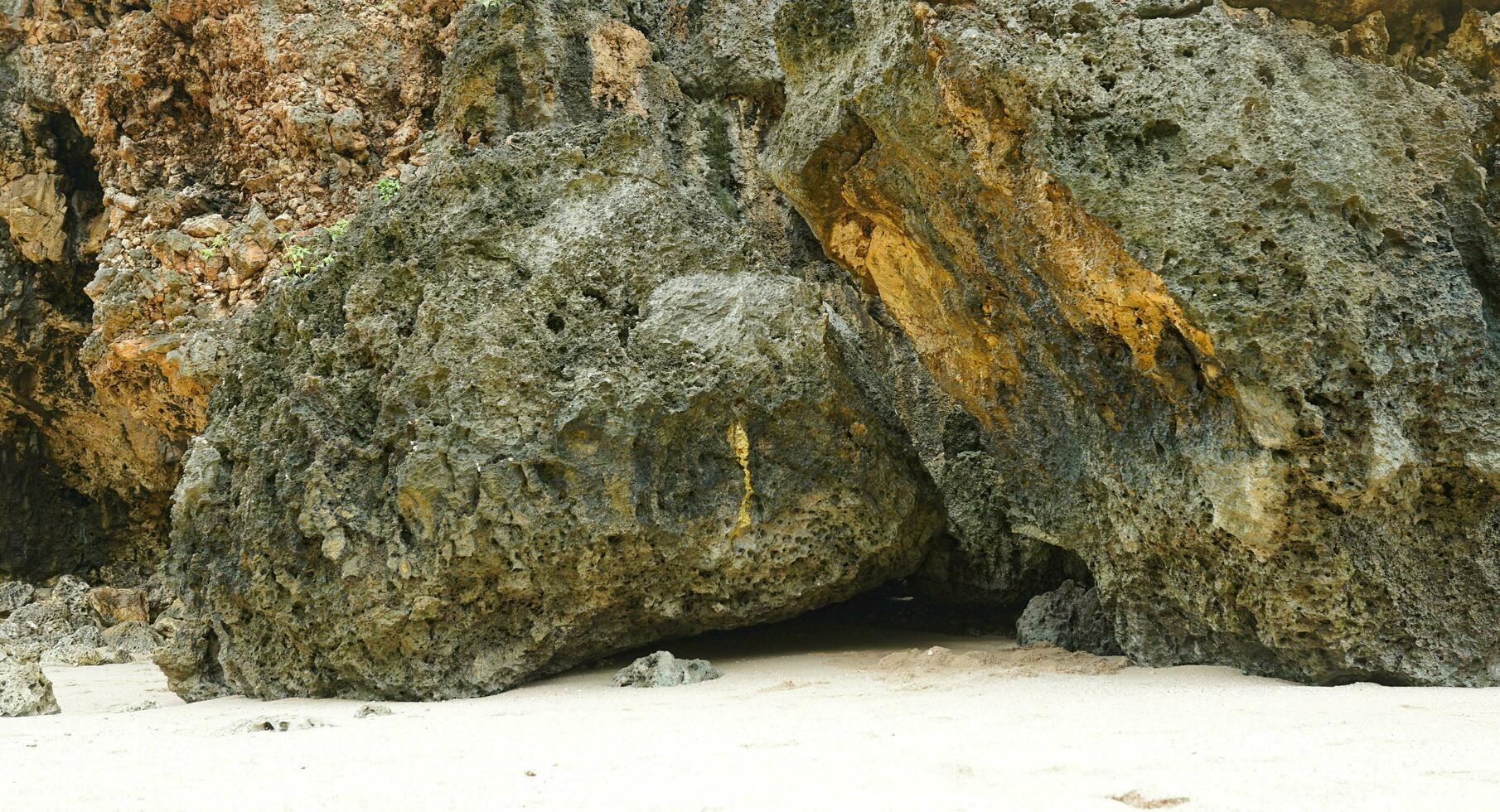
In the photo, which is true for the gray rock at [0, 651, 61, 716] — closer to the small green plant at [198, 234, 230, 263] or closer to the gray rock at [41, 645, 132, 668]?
the gray rock at [41, 645, 132, 668]

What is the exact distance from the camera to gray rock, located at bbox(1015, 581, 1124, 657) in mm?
4973

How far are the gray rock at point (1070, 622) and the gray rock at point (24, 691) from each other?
4.88 m

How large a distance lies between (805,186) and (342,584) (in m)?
3.11

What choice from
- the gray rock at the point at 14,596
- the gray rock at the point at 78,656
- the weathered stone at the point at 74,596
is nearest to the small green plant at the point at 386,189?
the gray rock at the point at 78,656

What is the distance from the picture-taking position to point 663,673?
4672 mm

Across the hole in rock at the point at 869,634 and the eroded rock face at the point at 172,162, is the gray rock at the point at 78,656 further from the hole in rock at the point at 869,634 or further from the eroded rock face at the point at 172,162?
the hole in rock at the point at 869,634

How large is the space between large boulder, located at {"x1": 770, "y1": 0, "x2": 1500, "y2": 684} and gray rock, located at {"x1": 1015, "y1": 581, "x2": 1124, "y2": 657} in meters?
0.40

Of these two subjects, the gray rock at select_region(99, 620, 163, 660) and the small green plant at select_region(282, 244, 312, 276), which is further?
the gray rock at select_region(99, 620, 163, 660)

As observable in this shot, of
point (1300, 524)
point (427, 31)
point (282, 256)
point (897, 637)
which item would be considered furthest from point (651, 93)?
point (1300, 524)

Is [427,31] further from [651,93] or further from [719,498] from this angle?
[719,498]

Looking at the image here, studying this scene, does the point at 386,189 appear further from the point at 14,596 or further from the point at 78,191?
the point at 14,596

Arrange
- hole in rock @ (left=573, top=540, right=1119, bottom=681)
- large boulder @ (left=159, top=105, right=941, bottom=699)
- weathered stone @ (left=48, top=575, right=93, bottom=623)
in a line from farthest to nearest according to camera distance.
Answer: weathered stone @ (left=48, top=575, right=93, bottom=623), hole in rock @ (left=573, top=540, right=1119, bottom=681), large boulder @ (left=159, top=105, right=941, bottom=699)

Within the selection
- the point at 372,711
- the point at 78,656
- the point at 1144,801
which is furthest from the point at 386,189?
the point at 1144,801

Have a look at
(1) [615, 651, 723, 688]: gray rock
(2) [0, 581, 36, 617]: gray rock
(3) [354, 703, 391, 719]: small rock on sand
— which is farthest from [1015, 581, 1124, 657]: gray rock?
(2) [0, 581, 36, 617]: gray rock
